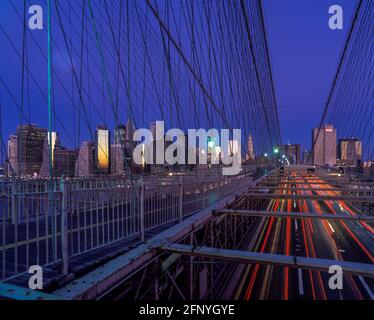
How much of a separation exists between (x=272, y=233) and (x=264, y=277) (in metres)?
8.55

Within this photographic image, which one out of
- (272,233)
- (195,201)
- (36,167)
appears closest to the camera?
(195,201)

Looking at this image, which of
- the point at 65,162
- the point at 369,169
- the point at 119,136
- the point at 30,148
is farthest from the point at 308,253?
the point at 30,148

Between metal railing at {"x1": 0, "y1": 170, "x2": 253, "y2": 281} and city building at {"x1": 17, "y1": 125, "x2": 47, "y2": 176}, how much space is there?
2.17 m

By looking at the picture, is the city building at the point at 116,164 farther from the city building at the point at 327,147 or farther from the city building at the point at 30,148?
the city building at the point at 327,147

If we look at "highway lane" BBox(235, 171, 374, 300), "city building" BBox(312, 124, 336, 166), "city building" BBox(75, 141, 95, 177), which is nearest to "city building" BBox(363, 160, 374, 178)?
→ "highway lane" BBox(235, 171, 374, 300)

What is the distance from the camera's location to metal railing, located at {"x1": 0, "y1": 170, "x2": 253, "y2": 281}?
10.4 feet

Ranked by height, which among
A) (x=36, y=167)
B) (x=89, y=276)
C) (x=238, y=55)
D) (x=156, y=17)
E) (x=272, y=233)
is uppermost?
(x=238, y=55)

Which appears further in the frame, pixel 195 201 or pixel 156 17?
pixel 156 17

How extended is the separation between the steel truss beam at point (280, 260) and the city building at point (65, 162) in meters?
7.44

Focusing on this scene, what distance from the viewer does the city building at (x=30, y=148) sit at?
884 cm

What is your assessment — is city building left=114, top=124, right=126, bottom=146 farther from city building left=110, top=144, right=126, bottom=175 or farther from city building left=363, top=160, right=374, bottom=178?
city building left=363, top=160, right=374, bottom=178
